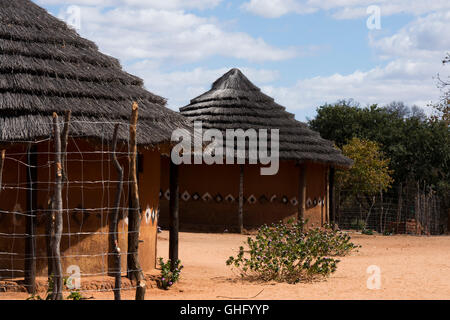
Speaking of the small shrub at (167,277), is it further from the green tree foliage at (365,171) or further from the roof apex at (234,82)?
the green tree foliage at (365,171)

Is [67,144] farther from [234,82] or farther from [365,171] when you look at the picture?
[365,171]

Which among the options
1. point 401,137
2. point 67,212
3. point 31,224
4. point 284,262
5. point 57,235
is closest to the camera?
point 57,235

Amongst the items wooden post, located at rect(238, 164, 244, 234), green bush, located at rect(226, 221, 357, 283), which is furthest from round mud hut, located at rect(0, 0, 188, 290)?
wooden post, located at rect(238, 164, 244, 234)

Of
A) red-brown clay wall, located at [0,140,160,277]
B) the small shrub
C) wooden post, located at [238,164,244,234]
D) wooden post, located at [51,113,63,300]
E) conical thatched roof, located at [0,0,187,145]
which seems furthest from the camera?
wooden post, located at [238,164,244,234]

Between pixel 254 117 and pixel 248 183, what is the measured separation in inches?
78.8

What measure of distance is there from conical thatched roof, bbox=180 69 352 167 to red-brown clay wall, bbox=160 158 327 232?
2.20 ft

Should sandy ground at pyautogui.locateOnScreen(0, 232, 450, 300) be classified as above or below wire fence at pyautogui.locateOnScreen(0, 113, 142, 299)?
below

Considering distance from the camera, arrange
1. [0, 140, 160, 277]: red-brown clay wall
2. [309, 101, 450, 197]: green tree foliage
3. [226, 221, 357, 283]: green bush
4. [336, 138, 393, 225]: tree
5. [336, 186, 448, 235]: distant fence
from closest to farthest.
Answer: [0, 140, 160, 277]: red-brown clay wall
[226, 221, 357, 283]: green bush
[336, 186, 448, 235]: distant fence
[336, 138, 393, 225]: tree
[309, 101, 450, 197]: green tree foliage

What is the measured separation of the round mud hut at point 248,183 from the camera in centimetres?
1836

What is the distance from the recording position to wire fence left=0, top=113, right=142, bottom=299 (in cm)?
816

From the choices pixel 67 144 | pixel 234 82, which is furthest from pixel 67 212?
pixel 234 82

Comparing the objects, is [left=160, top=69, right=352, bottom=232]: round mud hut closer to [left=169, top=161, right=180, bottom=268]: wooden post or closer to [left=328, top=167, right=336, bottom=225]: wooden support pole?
[left=328, top=167, right=336, bottom=225]: wooden support pole

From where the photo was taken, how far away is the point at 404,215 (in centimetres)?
2234
